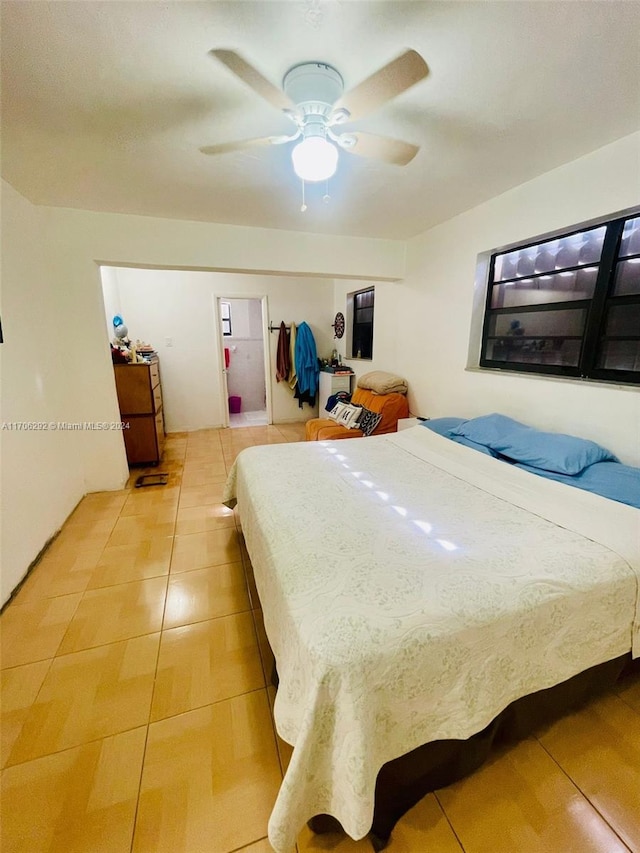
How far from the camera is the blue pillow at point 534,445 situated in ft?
5.81

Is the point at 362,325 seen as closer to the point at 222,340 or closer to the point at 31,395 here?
the point at 222,340

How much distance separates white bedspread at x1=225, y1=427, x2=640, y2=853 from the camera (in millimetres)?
791

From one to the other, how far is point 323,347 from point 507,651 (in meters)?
4.96

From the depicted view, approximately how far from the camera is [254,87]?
1.06 m

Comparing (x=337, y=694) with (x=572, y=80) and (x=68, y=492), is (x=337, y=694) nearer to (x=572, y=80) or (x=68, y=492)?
(x=572, y=80)

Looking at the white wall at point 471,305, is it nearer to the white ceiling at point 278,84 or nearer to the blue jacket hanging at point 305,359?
the white ceiling at point 278,84

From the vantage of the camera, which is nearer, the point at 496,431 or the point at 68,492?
the point at 496,431

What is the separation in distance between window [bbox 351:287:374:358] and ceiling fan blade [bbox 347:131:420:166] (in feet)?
10.1

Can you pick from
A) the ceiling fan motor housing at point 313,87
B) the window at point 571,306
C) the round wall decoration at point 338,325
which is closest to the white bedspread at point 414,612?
the window at point 571,306

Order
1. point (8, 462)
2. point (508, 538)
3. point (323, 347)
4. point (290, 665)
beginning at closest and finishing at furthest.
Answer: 1. point (290, 665)
2. point (508, 538)
3. point (8, 462)
4. point (323, 347)

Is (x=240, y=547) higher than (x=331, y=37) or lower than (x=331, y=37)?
lower


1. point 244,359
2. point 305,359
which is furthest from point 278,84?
point 244,359

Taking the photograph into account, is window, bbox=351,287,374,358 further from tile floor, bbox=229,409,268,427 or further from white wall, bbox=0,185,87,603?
white wall, bbox=0,185,87,603

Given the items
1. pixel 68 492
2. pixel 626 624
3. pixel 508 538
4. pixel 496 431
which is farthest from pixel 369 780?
pixel 68 492
